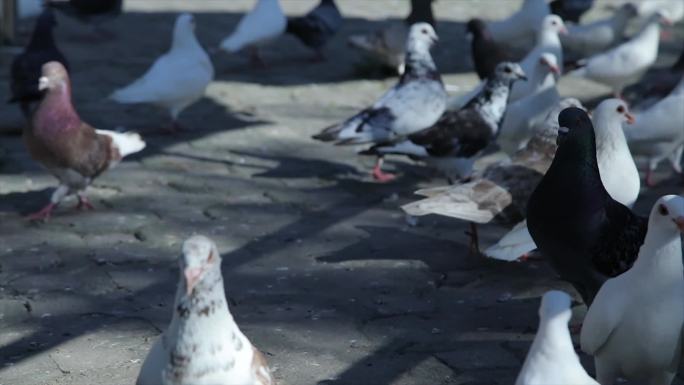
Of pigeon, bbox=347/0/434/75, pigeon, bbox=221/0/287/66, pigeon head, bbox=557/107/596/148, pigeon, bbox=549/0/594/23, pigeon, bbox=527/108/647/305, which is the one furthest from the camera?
A: pigeon, bbox=549/0/594/23

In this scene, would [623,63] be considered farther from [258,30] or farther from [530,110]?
[258,30]

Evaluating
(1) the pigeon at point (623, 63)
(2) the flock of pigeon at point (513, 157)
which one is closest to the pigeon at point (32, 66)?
(2) the flock of pigeon at point (513, 157)

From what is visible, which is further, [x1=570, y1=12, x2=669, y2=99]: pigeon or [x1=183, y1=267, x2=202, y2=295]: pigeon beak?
[x1=570, y1=12, x2=669, y2=99]: pigeon

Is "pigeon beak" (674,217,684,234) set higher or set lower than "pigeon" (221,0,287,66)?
higher

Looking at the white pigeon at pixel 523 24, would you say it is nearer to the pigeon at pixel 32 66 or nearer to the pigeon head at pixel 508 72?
the pigeon head at pixel 508 72

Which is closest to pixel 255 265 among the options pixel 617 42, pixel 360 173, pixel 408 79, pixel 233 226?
pixel 233 226

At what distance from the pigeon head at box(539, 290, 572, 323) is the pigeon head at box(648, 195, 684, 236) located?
671 mm

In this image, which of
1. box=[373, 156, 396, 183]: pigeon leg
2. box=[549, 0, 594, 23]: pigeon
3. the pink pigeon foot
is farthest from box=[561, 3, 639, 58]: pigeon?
the pink pigeon foot

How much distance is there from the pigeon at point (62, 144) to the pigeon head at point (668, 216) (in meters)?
3.23

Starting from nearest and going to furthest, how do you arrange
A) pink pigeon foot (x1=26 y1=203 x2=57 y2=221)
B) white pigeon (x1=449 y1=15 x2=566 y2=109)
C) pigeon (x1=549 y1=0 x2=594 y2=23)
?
pink pigeon foot (x1=26 y1=203 x2=57 y2=221), white pigeon (x1=449 y1=15 x2=566 y2=109), pigeon (x1=549 y1=0 x2=594 y2=23)

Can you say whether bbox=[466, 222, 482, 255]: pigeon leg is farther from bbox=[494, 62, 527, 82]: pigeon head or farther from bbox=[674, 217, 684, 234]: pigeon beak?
bbox=[674, 217, 684, 234]: pigeon beak

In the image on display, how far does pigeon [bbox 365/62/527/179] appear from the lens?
20.3ft

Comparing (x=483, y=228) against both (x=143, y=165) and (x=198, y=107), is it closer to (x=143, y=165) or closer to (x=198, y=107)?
(x=143, y=165)

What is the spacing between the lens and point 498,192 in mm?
5098
